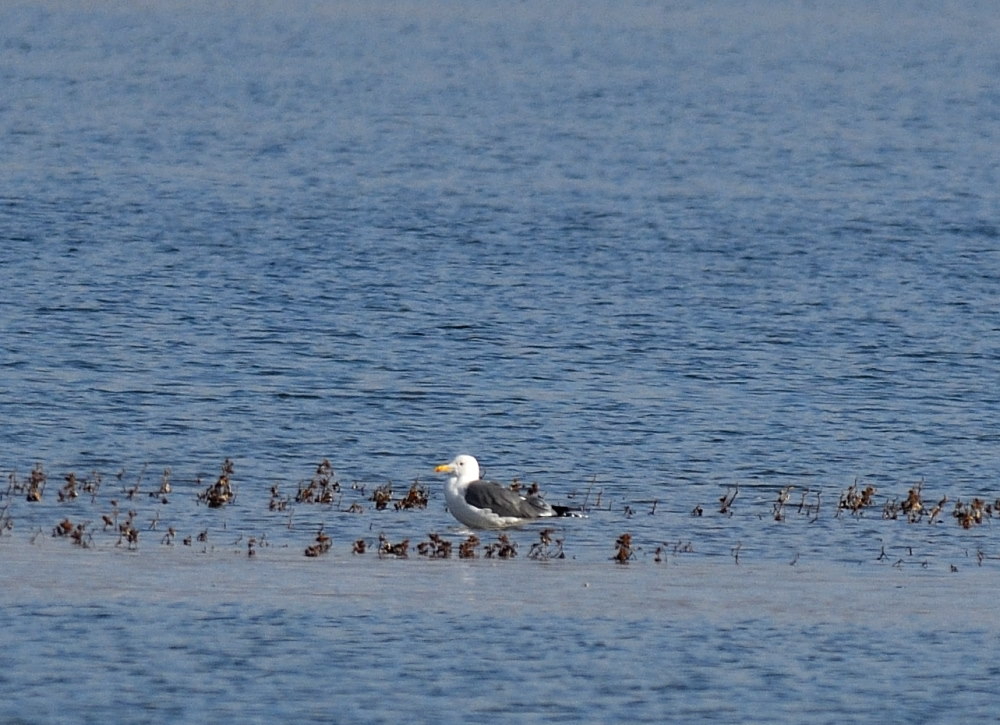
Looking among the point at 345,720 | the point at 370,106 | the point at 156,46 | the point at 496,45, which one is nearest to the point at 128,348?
the point at 345,720

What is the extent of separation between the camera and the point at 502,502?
65.9 ft

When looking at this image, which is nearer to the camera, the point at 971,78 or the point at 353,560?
the point at 353,560

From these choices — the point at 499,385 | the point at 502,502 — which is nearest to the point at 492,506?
the point at 502,502

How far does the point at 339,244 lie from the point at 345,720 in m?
26.5

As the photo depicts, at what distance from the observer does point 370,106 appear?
208 feet

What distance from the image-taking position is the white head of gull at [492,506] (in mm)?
20125

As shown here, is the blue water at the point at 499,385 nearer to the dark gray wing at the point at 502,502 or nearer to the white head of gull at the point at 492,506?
the white head of gull at the point at 492,506

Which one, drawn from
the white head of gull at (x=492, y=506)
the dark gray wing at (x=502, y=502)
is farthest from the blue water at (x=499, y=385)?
the dark gray wing at (x=502, y=502)

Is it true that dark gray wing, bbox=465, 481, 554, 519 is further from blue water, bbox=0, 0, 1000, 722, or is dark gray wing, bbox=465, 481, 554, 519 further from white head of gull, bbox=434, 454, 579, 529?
blue water, bbox=0, 0, 1000, 722

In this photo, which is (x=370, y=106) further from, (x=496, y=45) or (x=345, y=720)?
(x=345, y=720)

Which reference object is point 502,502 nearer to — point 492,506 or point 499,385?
point 492,506

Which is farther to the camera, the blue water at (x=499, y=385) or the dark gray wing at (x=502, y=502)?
the dark gray wing at (x=502, y=502)

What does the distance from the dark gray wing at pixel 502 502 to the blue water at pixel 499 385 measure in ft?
1.38

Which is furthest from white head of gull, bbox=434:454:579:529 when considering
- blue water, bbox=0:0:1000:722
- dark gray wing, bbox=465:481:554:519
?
blue water, bbox=0:0:1000:722
